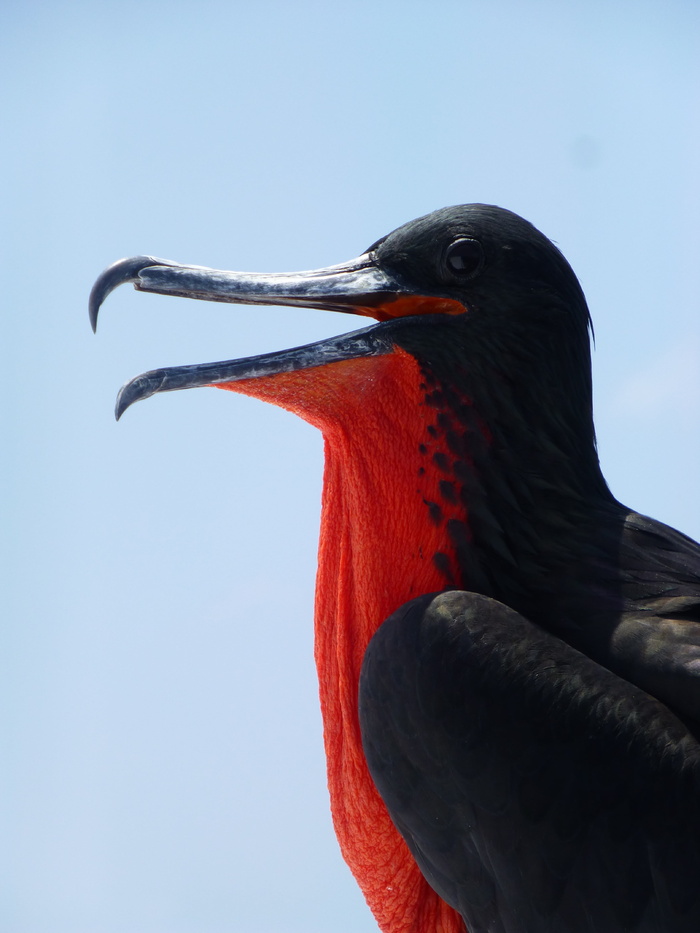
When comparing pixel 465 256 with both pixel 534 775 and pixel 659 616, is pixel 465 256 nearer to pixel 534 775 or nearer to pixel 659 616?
pixel 659 616

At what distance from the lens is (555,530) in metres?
2.52

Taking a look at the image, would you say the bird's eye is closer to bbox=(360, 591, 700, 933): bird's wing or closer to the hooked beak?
the hooked beak

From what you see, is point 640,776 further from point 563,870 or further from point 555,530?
point 555,530

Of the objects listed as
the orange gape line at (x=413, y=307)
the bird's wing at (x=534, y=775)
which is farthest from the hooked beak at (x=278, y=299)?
the bird's wing at (x=534, y=775)

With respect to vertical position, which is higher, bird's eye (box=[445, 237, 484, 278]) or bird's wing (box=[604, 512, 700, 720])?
bird's eye (box=[445, 237, 484, 278])

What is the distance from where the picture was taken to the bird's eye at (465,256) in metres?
2.54

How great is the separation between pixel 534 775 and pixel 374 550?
660mm

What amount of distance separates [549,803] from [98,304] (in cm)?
142

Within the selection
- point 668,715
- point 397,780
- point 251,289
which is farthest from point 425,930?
point 251,289

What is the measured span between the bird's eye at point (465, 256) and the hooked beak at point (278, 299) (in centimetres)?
7

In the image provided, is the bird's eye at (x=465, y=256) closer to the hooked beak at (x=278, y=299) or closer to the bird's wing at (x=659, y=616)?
the hooked beak at (x=278, y=299)

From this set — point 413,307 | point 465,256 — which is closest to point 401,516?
point 413,307

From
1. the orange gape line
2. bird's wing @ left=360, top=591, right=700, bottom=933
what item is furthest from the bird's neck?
bird's wing @ left=360, top=591, right=700, bottom=933

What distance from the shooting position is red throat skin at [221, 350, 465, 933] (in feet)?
8.34
